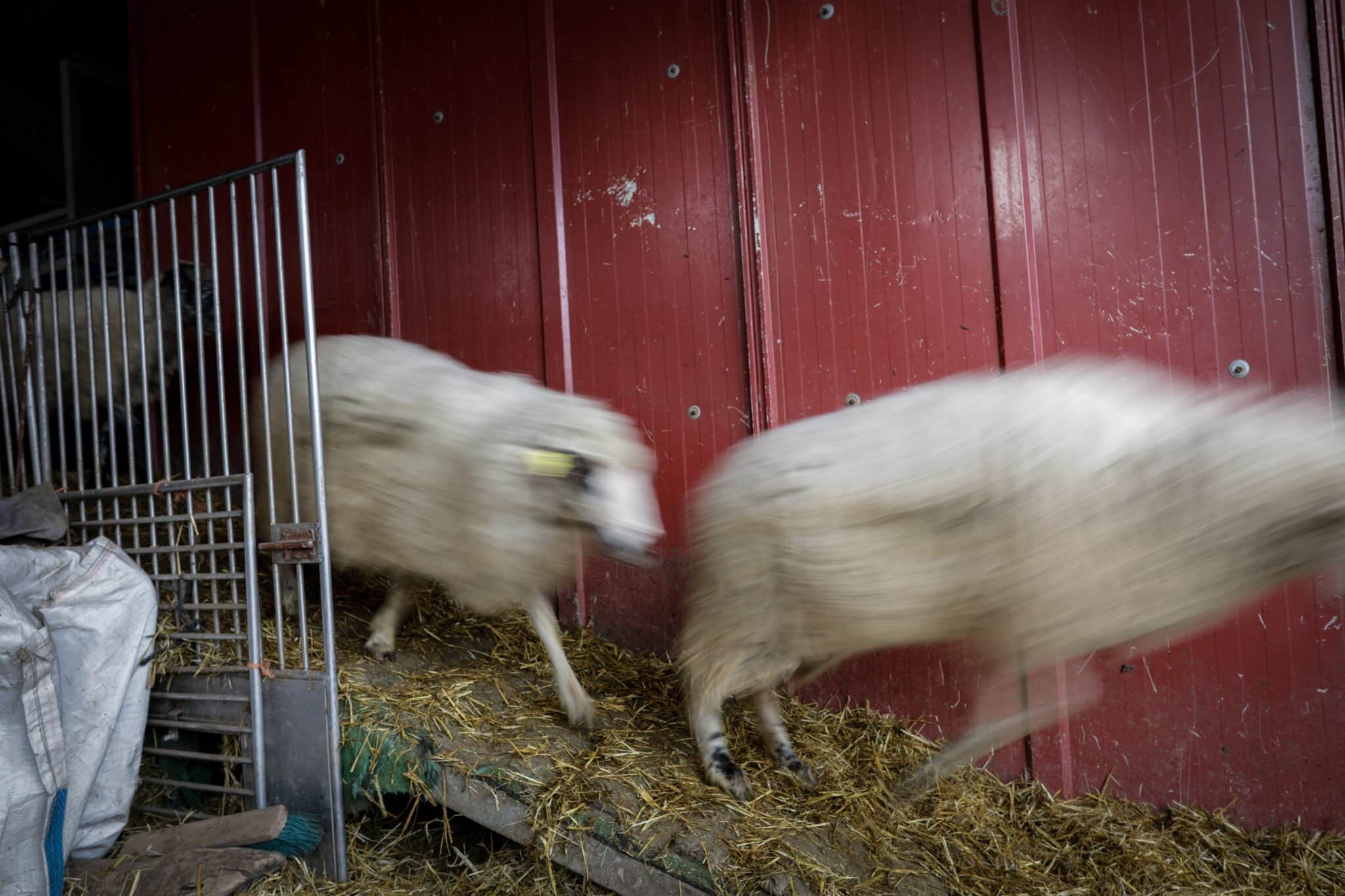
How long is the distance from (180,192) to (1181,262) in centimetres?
369

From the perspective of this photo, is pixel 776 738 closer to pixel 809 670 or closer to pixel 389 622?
pixel 809 670

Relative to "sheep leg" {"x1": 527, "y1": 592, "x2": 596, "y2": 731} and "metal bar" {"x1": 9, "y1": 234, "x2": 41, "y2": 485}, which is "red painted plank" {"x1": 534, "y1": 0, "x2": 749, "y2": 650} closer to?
"sheep leg" {"x1": 527, "y1": 592, "x2": 596, "y2": 731}

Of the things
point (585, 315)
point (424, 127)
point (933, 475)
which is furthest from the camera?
point (424, 127)

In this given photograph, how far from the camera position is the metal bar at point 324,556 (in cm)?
300

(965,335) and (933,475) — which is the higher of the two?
(965,335)

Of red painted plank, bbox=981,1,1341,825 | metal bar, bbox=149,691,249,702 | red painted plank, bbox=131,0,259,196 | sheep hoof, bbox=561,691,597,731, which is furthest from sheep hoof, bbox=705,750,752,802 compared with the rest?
red painted plank, bbox=131,0,259,196

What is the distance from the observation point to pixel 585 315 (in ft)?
14.4

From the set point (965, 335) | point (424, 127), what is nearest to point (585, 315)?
point (424, 127)

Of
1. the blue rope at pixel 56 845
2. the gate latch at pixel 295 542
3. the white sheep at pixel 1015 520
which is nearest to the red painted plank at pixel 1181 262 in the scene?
the white sheep at pixel 1015 520

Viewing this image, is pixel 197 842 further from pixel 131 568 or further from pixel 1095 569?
pixel 1095 569

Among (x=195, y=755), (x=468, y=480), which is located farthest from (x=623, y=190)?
(x=195, y=755)

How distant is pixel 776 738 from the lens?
3168 millimetres

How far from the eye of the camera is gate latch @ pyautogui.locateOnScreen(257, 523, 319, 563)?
312 cm

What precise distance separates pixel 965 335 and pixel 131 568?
10.5ft
